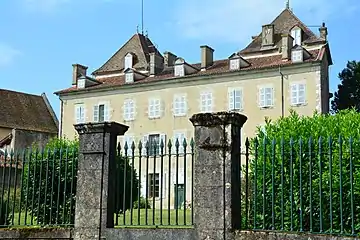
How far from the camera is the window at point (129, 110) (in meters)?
39.8

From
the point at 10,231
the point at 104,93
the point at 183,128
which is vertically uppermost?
the point at 104,93

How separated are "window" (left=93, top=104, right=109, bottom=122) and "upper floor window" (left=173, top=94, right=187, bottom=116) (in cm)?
554

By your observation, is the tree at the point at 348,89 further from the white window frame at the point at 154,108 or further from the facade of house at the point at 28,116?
the facade of house at the point at 28,116

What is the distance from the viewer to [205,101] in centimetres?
3719

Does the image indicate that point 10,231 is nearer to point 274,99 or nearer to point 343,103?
point 274,99

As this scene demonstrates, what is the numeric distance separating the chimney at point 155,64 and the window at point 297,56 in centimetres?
1060

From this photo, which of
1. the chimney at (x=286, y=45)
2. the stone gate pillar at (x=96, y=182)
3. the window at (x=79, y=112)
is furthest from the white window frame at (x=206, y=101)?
the stone gate pillar at (x=96, y=182)

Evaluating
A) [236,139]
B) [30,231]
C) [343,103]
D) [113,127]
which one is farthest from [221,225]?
[343,103]

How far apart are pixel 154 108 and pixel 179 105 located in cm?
194

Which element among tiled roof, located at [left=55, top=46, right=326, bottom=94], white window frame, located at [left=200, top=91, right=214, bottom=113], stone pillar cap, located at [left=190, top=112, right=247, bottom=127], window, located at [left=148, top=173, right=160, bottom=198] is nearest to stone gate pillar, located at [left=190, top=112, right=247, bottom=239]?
stone pillar cap, located at [left=190, top=112, right=247, bottom=127]

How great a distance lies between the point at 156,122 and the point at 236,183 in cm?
3125

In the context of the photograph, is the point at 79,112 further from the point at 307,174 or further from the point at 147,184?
the point at 147,184

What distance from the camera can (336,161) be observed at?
1030 cm

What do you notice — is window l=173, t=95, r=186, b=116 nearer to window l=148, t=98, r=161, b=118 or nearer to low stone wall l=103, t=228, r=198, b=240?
window l=148, t=98, r=161, b=118
